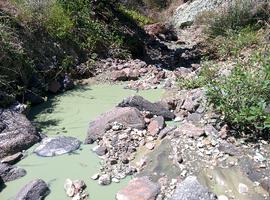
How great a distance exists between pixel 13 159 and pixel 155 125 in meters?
1.71

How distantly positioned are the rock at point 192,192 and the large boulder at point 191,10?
32.6 feet

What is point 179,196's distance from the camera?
4129 millimetres

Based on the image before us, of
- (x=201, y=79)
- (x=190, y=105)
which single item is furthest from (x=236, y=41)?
(x=190, y=105)

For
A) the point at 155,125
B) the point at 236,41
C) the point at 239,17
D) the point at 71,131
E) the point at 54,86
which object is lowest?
the point at 71,131

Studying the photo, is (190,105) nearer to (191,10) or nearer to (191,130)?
(191,130)

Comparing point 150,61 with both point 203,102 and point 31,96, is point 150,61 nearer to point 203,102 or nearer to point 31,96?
point 31,96

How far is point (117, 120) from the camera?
5.68 metres

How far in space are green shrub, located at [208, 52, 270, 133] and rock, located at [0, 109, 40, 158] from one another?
2287 mm

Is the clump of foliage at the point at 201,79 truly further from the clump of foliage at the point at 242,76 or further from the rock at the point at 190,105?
the rock at the point at 190,105

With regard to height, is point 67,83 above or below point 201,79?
below

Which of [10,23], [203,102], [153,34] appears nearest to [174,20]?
[153,34]

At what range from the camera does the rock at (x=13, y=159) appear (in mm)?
5202

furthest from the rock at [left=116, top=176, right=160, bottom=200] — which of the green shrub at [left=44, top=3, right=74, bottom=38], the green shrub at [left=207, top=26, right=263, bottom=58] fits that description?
the green shrub at [left=44, top=3, right=74, bottom=38]

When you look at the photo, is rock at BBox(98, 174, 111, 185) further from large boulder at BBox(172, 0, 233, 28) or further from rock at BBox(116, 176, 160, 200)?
large boulder at BBox(172, 0, 233, 28)
